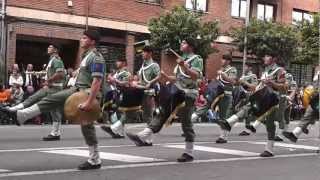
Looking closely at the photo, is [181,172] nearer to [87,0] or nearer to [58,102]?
[58,102]

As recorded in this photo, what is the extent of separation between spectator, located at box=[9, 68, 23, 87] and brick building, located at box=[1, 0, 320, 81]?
411 centimetres

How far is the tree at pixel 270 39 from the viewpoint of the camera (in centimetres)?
3155

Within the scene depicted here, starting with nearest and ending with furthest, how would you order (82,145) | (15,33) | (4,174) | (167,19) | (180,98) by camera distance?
1. (4,174)
2. (180,98)
3. (82,145)
4. (15,33)
5. (167,19)

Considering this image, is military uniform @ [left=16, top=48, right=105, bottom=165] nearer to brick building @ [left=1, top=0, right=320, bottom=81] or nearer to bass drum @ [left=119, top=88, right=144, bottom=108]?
bass drum @ [left=119, top=88, right=144, bottom=108]

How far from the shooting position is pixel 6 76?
77.0ft

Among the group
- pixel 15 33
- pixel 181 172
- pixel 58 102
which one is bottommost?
pixel 181 172

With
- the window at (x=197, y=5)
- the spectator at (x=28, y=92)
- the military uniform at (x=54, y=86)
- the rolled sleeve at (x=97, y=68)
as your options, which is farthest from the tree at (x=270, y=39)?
the rolled sleeve at (x=97, y=68)

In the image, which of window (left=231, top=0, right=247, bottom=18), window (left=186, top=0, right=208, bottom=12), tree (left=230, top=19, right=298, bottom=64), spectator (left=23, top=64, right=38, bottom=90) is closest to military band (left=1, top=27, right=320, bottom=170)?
spectator (left=23, top=64, right=38, bottom=90)

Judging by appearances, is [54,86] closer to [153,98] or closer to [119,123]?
[119,123]

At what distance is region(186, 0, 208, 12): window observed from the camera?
32.5 metres

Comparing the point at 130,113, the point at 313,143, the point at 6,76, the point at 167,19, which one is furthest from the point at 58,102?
the point at 167,19

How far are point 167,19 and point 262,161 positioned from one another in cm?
1665

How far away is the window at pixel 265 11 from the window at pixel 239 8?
98 cm

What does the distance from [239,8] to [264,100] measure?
24.0m
